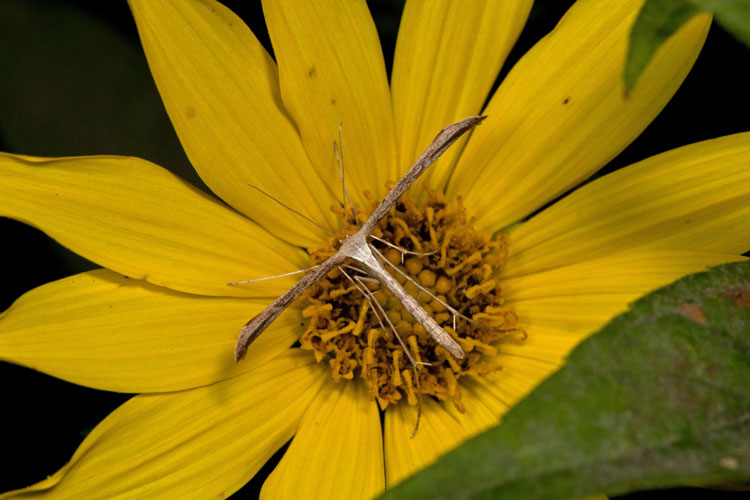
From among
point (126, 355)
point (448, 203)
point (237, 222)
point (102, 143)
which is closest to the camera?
point (126, 355)

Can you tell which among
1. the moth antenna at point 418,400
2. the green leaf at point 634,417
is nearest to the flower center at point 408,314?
the moth antenna at point 418,400

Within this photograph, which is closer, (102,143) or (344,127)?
(344,127)

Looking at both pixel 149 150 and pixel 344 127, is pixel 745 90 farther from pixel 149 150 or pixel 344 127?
pixel 149 150

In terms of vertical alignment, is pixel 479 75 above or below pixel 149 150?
below

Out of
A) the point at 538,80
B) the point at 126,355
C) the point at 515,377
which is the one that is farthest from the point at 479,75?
the point at 126,355

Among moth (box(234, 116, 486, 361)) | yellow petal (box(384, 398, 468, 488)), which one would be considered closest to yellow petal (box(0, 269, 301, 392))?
moth (box(234, 116, 486, 361))

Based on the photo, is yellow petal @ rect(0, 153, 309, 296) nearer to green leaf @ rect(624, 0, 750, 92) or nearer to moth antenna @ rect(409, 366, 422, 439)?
moth antenna @ rect(409, 366, 422, 439)

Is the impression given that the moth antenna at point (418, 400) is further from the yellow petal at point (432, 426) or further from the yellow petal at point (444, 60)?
the yellow petal at point (444, 60)
